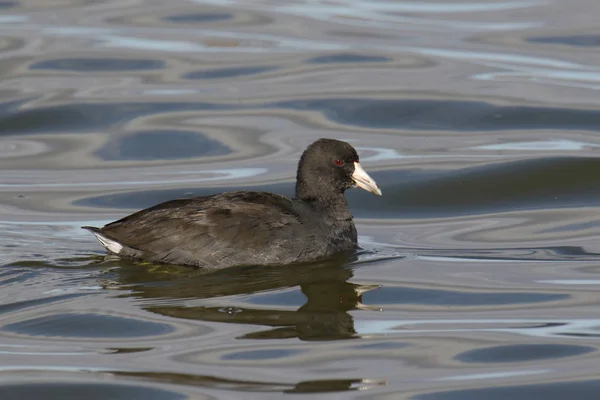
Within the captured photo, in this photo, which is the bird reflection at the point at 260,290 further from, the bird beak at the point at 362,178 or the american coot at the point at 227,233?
the bird beak at the point at 362,178

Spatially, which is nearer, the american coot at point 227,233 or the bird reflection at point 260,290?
the bird reflection at point 260,290

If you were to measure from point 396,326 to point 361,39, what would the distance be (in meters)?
11.5

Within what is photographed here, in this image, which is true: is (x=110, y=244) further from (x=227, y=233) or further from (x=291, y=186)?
(x=291, y=186)

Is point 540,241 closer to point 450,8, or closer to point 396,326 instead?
point 396,326

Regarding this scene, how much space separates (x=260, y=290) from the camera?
8.97 m

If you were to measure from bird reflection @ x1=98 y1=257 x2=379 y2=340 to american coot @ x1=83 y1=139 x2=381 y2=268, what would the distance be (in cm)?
10

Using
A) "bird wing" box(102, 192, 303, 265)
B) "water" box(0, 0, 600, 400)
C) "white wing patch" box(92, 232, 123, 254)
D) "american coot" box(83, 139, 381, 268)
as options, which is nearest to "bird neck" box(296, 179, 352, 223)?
"american coot" box(83, 139, 381, 268)

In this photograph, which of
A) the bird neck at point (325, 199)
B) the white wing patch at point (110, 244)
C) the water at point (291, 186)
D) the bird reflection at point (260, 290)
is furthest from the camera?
the bird neck at point (325, 199)

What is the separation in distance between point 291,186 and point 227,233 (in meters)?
3.34

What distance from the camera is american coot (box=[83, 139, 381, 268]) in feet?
31.1

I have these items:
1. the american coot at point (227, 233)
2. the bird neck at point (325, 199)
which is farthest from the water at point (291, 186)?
the bird neck at point (325, 199)

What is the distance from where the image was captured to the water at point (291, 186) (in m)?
7.29

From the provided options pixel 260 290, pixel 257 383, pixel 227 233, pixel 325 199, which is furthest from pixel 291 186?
pixel 257 383

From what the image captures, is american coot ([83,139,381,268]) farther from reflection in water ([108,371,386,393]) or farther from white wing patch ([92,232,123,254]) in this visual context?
reflection in water ([108,371,386,393])
